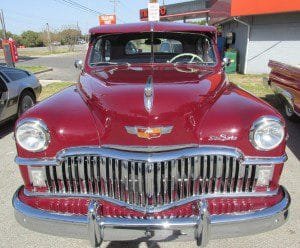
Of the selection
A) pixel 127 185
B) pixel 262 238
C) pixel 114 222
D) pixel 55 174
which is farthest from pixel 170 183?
pixel 262 238

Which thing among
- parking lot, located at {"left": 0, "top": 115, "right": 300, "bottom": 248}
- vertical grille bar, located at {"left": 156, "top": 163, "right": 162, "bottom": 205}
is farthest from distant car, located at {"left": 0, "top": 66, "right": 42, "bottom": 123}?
vertical grille bar, located at {"left": 156, "top": 163, "right": 162, "bottom": 205}

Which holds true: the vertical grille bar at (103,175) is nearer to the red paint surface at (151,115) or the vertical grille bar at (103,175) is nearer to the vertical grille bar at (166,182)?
the red paint surface at (151,115)

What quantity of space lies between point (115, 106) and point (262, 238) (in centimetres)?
185

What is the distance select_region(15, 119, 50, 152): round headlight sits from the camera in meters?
2.70

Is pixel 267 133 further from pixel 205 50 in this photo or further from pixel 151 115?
pixel 205 50

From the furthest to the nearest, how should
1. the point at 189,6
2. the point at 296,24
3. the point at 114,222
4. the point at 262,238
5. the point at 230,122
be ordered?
1. the point at 189,6
2. the point at 296,24
3. the point at 262,238
4. the point at 230,122
5. the point at 114,222

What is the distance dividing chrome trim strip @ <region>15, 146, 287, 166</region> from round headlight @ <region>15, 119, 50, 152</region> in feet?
0.39

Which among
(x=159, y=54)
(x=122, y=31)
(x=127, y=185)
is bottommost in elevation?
(x=127, y=185)

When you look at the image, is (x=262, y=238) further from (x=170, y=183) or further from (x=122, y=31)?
(x=122, y=31)

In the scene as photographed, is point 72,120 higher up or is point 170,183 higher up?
point 72,120

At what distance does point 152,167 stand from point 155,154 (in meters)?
0.09

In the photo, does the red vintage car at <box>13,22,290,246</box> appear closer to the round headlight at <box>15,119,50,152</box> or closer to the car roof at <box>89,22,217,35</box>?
the round headlight at <box>15,119,50,152</box>

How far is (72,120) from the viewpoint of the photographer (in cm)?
274

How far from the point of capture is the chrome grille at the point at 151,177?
2541mm
